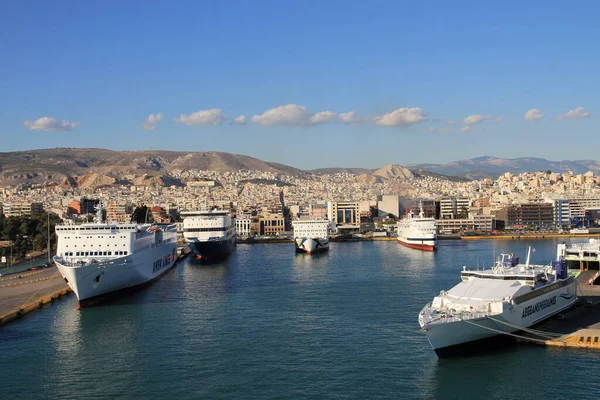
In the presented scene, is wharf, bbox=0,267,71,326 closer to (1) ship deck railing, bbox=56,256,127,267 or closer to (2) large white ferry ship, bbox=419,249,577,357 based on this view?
(1) ship deck railing, bbox=56,256,127,267

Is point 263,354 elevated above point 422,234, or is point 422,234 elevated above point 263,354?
point 422,234

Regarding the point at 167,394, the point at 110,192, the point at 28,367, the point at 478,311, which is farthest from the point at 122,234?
the point at 110,192

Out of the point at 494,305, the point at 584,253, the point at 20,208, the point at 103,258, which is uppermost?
the point at 20,208

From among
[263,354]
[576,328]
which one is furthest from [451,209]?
[263,354]

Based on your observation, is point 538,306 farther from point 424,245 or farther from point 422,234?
point 422,234

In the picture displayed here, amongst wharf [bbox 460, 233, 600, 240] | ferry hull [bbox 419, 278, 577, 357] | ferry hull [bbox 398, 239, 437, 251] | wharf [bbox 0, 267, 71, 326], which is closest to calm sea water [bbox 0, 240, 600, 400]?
ferry hull [bbox 419, 278, 577, 357]

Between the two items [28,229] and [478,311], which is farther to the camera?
[28,229]

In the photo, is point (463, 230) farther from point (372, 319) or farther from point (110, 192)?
point (110, 192)

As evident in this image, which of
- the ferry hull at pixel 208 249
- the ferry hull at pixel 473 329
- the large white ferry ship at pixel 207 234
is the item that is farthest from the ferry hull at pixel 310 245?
the ferry hull at pixel 473 329
